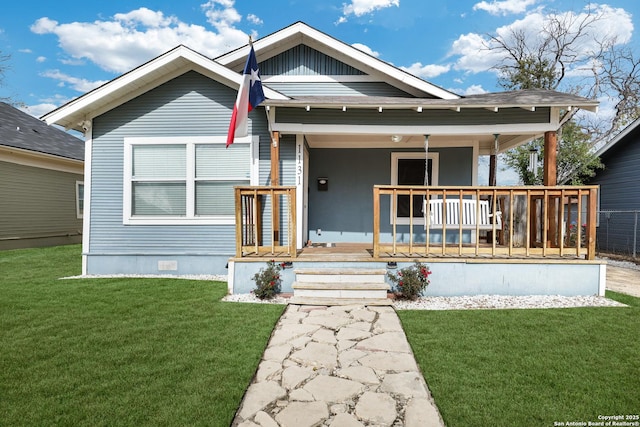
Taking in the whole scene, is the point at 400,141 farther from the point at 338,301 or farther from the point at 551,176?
the point at 338,301

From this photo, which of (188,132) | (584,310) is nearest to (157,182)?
(188,132)

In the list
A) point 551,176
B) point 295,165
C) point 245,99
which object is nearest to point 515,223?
point 551,176

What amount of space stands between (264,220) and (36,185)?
9.89 metres

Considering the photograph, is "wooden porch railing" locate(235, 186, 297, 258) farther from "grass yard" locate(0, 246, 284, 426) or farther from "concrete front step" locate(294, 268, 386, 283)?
"grass yard" locate(0, 246, 284, 426)

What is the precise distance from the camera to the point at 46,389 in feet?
8.27

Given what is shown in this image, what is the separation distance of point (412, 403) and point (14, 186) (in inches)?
532

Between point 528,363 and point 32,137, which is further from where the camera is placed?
point 32,137

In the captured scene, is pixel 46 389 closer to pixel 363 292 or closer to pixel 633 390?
pixel 363 292

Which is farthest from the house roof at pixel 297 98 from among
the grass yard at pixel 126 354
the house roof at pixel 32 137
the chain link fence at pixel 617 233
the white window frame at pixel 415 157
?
the chain link fence at pixel 617 233

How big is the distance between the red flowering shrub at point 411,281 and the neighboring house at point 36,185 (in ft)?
39.1

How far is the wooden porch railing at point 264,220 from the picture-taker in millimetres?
5418

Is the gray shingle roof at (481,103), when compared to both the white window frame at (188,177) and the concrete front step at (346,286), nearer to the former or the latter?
the white window frame at (188,177)

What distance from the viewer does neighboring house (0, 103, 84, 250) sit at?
10.9m

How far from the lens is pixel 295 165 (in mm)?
6688
